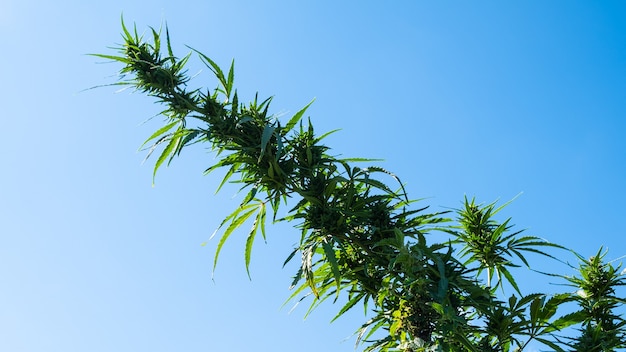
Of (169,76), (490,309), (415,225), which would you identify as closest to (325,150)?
(415,225)

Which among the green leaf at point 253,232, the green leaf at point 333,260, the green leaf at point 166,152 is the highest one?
the green leaf at point 166,152

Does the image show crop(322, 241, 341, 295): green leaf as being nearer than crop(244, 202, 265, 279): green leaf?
Yes

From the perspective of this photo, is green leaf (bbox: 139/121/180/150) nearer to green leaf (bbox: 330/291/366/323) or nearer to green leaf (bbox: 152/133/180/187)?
green leaf (bbox: 152/133/180/187)

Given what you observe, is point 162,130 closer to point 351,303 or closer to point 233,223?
point 233,223

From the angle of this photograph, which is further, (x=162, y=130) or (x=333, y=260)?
(x=162, y=130)

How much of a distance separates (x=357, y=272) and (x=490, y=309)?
2.25ft

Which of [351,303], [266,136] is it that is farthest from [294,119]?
[351,303]

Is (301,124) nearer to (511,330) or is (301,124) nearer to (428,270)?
(428,270)

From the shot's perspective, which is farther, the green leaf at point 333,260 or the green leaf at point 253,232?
the green leaf at point 253,232

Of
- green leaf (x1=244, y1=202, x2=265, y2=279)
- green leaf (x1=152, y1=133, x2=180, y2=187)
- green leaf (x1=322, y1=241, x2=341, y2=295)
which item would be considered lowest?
green leaf (x1=322, y1=241, x2=341, y2=295)

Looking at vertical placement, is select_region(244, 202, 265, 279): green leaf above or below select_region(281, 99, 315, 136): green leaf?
below

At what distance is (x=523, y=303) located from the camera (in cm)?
338

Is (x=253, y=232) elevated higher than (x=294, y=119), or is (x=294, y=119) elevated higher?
(x=294, y=119)

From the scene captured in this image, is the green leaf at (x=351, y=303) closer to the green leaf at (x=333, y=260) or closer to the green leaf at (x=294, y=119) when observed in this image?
the green leaf at (x=333, y=260)
